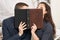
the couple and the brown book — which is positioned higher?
the brown book

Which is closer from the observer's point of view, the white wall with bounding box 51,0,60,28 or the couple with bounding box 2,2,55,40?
the couple with bounding box 2,2,55,40

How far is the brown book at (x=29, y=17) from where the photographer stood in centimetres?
178

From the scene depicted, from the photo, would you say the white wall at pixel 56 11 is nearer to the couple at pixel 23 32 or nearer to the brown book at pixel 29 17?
the couple at pixel 23 32

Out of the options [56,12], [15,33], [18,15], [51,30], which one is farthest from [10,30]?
[56,12]

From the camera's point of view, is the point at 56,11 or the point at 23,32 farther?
the point at 56,11

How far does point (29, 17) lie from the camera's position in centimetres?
180

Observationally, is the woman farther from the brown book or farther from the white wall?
the white wall

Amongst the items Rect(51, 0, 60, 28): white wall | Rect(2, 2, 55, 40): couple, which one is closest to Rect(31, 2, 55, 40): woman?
Rect(2, 2, 55, 40): couple

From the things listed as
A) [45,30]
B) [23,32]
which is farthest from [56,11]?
[23,32]

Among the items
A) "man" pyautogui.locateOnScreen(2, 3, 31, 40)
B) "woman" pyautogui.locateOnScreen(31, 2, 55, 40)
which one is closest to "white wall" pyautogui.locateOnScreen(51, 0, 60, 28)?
"woman" pyautogui.locateOnScreen(31, 2, 55, 40)

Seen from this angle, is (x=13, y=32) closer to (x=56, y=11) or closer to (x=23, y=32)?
(x=23, y=32)

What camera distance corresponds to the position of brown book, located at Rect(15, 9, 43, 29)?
178 cm

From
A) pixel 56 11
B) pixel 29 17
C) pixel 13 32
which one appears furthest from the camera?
pixel 56 11

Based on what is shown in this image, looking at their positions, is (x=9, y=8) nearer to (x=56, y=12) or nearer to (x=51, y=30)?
(x=56, y=12)
